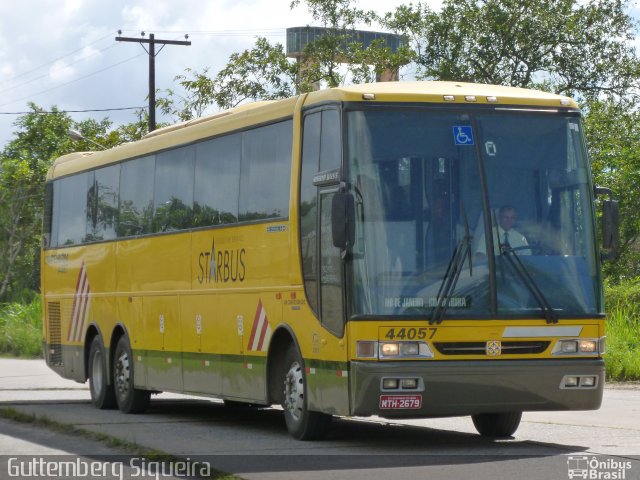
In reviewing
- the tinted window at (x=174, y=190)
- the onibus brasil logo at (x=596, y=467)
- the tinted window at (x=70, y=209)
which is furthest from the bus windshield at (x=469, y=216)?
the tinted window at (x=70, y=209)

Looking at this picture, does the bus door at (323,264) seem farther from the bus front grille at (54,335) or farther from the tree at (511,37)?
the tree at (511,37)

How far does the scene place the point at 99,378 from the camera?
20.2 metres

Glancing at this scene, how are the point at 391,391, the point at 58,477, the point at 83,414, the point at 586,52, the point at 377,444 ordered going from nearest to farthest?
the point at 58,477 < the point at 391,391 < the point at 377,444 < the point at 83,414 < the point at 586,52

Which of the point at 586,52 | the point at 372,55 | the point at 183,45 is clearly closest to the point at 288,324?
the point at 372,55

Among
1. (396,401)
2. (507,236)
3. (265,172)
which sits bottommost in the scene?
(396,401)

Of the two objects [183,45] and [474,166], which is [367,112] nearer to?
[474,166]

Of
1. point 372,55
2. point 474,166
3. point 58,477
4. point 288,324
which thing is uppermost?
point 372,55

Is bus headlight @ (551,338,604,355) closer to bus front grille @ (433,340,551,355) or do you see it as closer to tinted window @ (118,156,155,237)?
bus front grille @ (433,340,551,355)

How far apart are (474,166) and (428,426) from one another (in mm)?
4155

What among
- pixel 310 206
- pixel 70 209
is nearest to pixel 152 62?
pixel 70 209

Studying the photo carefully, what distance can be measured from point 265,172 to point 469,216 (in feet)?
9.23

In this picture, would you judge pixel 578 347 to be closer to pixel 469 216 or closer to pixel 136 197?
pixel 469 216

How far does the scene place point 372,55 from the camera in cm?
3797

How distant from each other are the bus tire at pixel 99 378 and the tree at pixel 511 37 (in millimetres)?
20221
